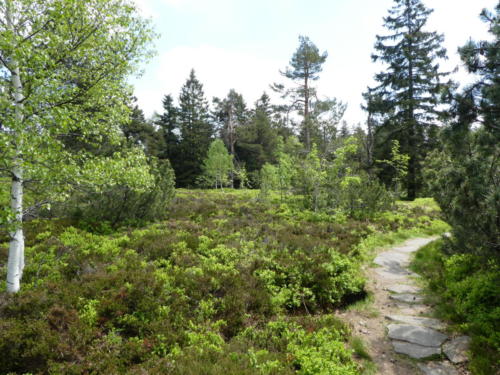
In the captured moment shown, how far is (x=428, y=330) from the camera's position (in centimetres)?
506

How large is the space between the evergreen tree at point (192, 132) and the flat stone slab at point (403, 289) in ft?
116

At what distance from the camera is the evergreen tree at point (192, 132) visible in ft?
139

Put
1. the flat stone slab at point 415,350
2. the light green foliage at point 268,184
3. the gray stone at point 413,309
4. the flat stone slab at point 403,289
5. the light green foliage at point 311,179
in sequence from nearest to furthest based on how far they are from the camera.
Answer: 1. the flat stone slab at point 415,350
2. the gray stone at point 413,309
3. the flat stone slab at point 403,289
4. the light green foliage at point 311,179
5. the light green foliage at point 268,184

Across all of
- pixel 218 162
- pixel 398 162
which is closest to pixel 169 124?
pixel 218 162

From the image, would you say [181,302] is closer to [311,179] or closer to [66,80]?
[66,80]

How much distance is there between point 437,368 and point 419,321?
1408 millimetres

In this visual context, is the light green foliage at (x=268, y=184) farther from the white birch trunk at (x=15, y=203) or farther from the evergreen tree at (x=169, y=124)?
the evergreen tree at (x=169, y=124)

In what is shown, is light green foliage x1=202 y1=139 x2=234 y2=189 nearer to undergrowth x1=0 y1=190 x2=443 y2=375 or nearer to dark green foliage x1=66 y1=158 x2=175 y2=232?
dark green foliage x1=66 y1=158 x2=175 y2=232

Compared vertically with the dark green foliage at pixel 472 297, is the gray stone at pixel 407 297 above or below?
below

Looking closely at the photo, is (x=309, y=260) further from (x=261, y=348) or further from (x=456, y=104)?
(x=456, y=104)

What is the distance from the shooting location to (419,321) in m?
5.42

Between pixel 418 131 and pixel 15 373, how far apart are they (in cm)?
2759

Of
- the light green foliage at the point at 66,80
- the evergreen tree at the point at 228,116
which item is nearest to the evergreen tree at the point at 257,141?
the evergreen tree at the point at 228,116

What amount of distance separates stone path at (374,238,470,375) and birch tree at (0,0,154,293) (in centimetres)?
621
